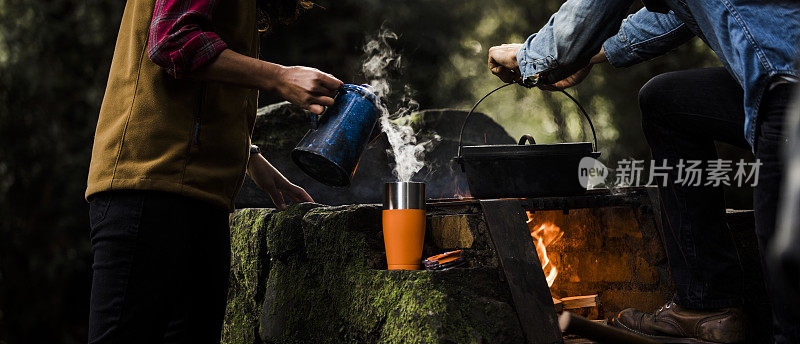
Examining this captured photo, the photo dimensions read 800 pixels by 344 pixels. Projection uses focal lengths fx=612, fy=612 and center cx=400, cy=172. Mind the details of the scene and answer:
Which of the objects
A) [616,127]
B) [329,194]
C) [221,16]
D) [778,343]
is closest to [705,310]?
[778,343]

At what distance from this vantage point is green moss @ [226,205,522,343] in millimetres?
1946

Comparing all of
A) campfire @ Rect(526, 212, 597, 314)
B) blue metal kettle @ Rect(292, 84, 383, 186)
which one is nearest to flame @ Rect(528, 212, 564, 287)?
campfire @ Rect(526, 212, 597, 314)

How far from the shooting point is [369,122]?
6.61 ft

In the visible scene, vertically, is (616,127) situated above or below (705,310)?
above

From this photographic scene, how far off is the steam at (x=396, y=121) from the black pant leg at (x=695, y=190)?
97cm

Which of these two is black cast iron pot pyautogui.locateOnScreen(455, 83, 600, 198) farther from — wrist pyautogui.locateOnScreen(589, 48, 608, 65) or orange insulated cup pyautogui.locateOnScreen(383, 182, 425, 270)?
orange insulated cup pyautogui.locateOnScreen(383, 182, 425, 270)

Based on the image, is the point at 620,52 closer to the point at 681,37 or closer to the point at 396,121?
the point at 681,37

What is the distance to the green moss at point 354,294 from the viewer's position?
1.95m

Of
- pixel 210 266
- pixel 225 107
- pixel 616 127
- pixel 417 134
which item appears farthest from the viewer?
pixel 616 127

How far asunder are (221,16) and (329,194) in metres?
2.45

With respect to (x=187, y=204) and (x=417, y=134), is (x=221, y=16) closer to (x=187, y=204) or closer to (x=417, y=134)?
(x=187, y=204)

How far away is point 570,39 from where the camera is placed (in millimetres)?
2051

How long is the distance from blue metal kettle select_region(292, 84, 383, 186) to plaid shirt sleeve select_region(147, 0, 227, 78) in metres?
0.43

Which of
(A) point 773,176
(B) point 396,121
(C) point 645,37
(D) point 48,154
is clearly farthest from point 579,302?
(D) point 48,154
